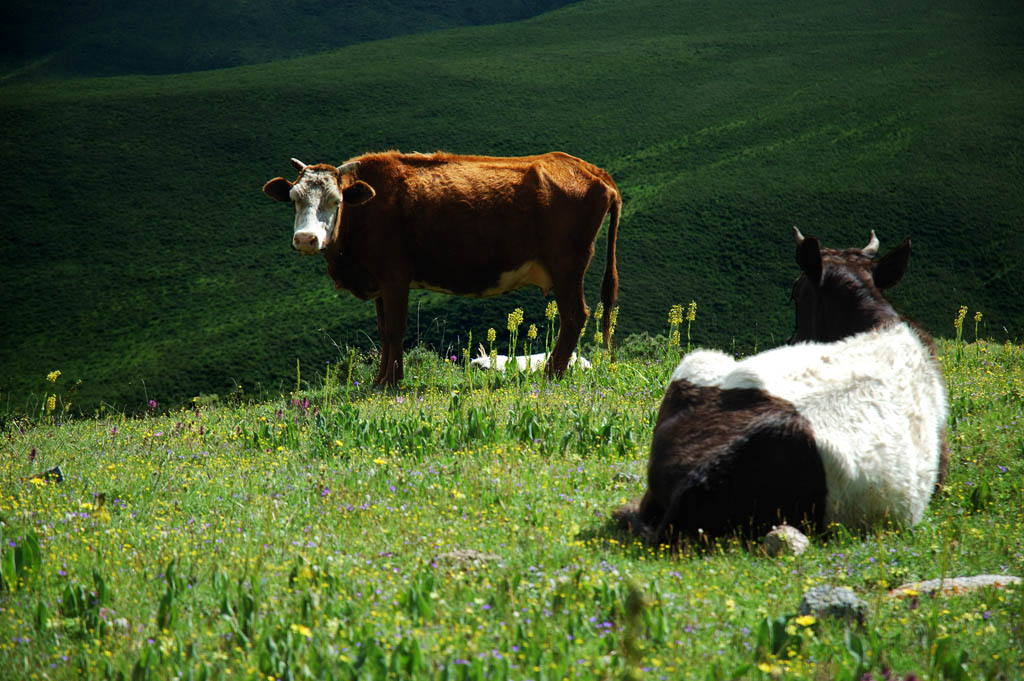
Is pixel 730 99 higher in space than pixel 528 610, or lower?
higher

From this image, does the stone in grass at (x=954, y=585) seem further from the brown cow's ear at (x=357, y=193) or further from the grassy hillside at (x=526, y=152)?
the grassy hillside at (x=526, y=152)

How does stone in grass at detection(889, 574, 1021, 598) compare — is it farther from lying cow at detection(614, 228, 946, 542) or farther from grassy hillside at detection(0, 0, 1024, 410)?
grassy hillside at detection(0, 0, 1024, 410)

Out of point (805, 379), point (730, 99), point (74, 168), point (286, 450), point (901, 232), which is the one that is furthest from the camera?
point (730, 99)

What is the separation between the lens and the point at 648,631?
11.5 ft

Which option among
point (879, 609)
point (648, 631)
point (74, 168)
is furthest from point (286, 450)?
point (74, 168)

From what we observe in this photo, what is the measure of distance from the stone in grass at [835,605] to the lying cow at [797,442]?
864mm

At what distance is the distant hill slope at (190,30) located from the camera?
49.4 meters

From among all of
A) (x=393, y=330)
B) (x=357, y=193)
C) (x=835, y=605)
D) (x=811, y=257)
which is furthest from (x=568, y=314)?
(x=835, y=605)

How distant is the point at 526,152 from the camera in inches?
1164

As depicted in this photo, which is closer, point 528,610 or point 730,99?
point 528,610

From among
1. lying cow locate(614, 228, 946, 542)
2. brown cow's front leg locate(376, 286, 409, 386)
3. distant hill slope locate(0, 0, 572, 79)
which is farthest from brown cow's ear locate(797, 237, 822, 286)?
distant hill slope locate(0, 0, 572, 79)

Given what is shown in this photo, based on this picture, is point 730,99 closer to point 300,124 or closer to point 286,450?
point 300,124

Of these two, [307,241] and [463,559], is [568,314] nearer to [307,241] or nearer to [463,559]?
[307,241]

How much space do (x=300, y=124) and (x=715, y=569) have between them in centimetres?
3007
